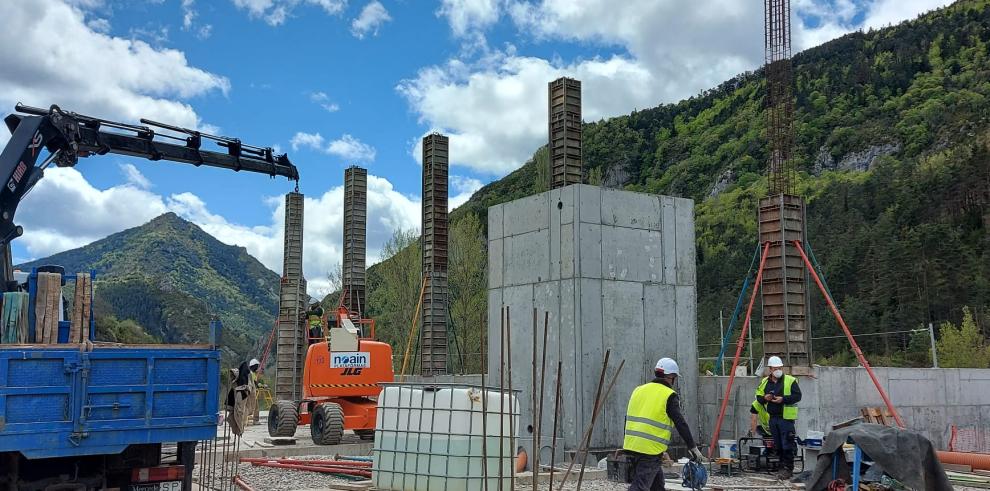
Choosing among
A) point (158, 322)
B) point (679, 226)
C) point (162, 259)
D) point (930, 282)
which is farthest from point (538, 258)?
point (162, 259)

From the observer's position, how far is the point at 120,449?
7672 millimetres

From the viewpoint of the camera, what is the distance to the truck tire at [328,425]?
15562mm

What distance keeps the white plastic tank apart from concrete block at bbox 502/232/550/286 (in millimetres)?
5110

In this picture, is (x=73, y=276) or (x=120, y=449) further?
(x=73, y=276)

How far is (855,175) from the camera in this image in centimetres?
8444

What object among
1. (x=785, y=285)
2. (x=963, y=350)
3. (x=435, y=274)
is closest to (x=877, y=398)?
(x=785, y=285)

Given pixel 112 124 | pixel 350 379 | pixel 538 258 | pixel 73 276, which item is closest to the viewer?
pixel 73 276

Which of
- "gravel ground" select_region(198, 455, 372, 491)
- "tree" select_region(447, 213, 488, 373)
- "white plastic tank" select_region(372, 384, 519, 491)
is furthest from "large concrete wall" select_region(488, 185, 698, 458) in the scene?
"tree" select_region(447, 213, 488, 373)

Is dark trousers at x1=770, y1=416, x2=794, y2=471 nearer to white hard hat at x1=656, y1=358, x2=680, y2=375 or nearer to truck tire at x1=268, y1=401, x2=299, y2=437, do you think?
white hard hat at x1=656, y1=358, x2=680, y2=375

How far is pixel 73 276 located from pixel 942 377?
1400cm

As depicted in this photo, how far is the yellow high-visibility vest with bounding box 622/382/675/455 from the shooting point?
745 centimetres

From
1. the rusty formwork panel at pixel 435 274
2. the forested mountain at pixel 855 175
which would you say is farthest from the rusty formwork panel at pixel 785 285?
the forested mountain at pixel 855 175

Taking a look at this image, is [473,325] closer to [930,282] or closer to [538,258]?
[538,258]

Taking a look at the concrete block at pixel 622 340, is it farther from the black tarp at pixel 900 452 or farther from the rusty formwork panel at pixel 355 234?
the rusty formwork panel at pixel 355 234
